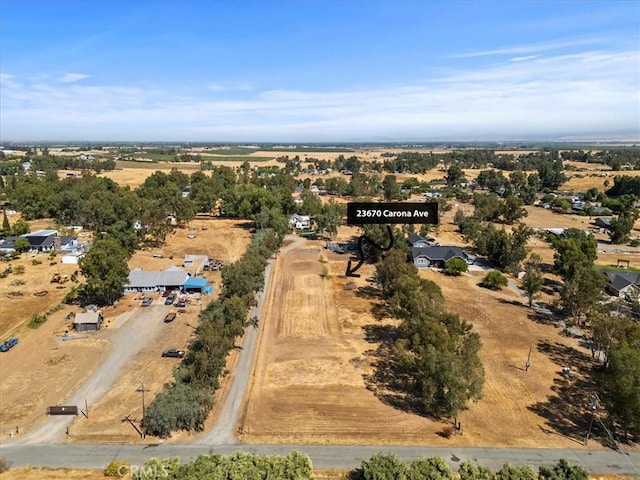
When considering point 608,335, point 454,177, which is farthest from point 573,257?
point 454,177

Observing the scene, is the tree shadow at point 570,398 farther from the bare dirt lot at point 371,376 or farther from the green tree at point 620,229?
the green tree at point 620,229

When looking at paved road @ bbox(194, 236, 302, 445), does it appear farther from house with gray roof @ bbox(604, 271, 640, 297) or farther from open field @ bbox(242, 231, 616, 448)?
house with gray roof @ bbox(604, 271, 640, 297)

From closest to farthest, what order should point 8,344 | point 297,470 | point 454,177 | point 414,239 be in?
point 297,470
point 8,344
point 414,239
point 454,177

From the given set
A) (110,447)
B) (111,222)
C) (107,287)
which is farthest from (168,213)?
(110,447)

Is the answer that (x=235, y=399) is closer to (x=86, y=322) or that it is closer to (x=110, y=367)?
(x=110, y=367)

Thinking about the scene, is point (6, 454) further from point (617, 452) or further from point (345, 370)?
point (617, 452)

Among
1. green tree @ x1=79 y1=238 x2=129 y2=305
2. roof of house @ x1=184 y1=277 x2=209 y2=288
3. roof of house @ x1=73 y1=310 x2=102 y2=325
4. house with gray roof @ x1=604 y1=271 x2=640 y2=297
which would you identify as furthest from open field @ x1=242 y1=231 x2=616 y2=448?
green tree @ x1=79 y1=238 x2=129 y2=305

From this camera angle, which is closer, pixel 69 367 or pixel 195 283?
pixel 69 367

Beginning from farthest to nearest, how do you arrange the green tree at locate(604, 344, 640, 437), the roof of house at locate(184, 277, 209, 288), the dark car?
the roof of house at locate(184, 277, 209, 288)
the dark car
the green tree at locate(604, 344, 640, 437)
